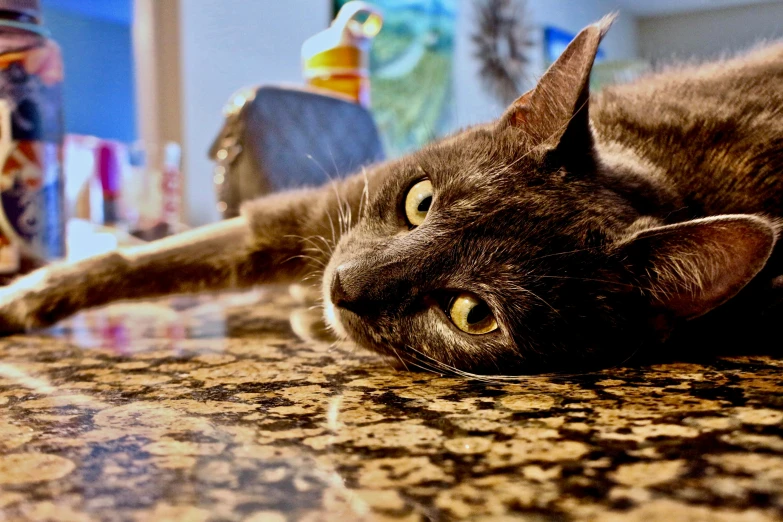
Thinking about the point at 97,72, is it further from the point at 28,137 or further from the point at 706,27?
the point at 706,27

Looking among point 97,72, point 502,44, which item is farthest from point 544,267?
point 502,44

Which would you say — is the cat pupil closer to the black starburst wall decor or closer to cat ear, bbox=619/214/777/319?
cat ear, bbox=619/214/777/319

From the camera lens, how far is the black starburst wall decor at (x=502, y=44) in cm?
498

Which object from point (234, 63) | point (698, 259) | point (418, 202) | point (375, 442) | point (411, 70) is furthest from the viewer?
point (411, 70)

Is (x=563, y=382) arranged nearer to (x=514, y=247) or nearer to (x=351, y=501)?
(x=514, y=247)

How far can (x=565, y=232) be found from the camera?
0.77 m

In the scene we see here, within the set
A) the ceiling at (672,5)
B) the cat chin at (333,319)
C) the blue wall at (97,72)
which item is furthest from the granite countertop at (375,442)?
the ceiling at (672,5)

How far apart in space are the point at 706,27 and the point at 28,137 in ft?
25.0

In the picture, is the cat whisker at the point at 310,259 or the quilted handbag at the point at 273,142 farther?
the quilted handbag at the point at 273,142

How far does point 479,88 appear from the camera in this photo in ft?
16.6

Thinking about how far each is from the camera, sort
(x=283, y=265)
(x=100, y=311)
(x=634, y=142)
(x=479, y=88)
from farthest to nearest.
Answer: (x=479, y=88) < (x=100, y=311) < (x=283, y=265) < (x=634, y=142)

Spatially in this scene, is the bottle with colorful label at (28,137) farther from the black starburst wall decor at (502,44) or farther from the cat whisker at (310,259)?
the black starburst wall decor at (502,44)

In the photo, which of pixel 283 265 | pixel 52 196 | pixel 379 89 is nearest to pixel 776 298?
pixel 283 265

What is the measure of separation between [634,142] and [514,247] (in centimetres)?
37
